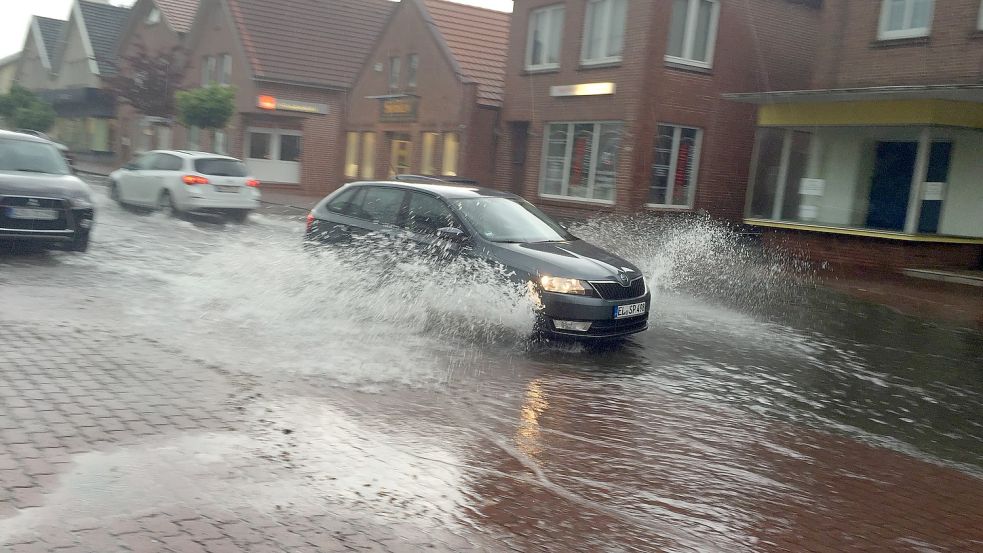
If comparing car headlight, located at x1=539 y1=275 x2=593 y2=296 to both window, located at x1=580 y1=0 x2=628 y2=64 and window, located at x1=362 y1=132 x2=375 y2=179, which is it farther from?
window, located at x1=362 y1=132 x2=375 y2=179

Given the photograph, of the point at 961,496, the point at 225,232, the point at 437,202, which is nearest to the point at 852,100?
the point at 437,202

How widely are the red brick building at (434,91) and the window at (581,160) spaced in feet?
10.9

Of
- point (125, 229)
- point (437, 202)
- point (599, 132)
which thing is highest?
point (599, 132)

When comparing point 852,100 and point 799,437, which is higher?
point 852,100

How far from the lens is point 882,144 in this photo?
19156mm

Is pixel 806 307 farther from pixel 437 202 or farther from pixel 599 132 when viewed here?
pixel 599 132

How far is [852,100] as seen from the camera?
1761 centimetres

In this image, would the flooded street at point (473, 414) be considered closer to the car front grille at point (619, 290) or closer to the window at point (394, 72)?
the car front grille at point (619, 290)

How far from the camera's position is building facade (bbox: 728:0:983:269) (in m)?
16.9

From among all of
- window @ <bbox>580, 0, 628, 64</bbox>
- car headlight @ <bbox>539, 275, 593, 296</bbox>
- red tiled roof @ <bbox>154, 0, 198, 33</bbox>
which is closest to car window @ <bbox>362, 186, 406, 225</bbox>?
car headlight @ <bbox>539, 275, 593, 296</bbox>

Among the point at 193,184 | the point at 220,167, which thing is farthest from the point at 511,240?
the point at 220,167

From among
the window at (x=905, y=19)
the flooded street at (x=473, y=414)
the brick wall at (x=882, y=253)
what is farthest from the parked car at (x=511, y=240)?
Result: the window at (x=905, y=19)

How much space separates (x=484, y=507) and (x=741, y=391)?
372 centimetres

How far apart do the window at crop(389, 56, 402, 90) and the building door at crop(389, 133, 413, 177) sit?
64.6 inches
